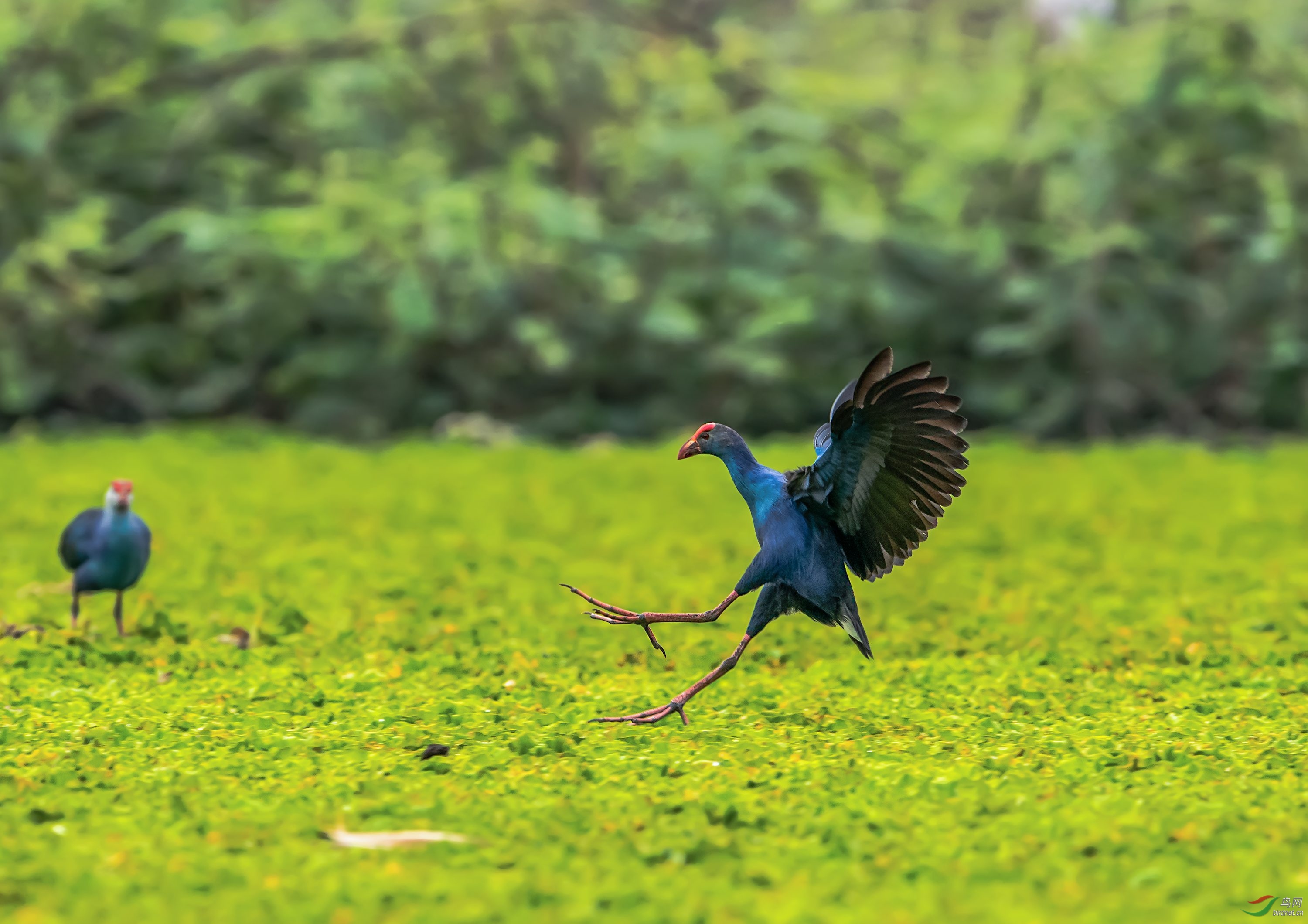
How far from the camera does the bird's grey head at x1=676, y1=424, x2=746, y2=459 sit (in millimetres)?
5398

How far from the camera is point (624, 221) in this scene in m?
16.5

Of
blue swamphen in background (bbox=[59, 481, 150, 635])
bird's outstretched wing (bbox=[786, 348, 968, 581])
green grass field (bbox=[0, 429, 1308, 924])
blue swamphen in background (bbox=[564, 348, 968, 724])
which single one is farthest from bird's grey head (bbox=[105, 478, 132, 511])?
bird's outstretched wing (bbox=[786, 348, 968, 581])

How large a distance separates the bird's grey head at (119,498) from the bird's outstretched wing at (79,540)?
0.13 metres

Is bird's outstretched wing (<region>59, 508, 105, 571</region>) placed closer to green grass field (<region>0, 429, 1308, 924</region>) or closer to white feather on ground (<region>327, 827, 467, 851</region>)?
green grass field (<region>0, 429, 1308, 924</region>)

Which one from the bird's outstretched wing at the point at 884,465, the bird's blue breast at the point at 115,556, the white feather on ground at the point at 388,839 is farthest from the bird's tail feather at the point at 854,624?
the bird's blue breast at the point at 115,556

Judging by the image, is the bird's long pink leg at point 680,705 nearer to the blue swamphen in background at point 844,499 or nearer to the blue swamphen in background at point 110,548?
the blue swamphen in background at point 844,499

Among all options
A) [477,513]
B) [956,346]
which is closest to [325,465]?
[477,513]

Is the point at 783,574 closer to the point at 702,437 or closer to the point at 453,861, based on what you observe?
the point at 702,437

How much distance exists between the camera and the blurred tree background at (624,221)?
15.6 metres

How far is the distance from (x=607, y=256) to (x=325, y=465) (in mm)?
3905

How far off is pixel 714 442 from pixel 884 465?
1.89 ft

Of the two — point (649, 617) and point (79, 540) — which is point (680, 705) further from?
point (79, 540)

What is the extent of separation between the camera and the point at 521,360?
1596 cm

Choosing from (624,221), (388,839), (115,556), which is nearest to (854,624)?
(388,839)
